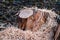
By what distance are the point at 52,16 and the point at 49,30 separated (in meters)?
0.55

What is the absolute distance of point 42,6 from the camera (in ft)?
27.0

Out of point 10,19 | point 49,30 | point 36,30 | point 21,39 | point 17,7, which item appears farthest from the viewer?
point 17,7

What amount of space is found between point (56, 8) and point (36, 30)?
331 centimetres

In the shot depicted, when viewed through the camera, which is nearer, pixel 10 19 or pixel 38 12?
pixel 38 12

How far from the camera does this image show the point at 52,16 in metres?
5.17

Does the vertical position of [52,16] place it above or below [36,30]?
above

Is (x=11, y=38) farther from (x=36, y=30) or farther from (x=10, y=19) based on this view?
(x=10, y=19)

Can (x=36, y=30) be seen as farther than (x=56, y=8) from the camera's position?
No

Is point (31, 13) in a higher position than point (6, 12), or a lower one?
higher

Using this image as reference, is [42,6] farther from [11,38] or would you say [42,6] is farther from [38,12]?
[11,38]

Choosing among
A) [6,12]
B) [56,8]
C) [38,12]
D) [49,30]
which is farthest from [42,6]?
[49,30]

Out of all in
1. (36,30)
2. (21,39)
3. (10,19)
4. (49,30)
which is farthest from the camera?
(10,19)

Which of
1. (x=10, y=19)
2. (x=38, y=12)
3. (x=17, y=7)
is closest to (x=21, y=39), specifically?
(x=38, y=12)

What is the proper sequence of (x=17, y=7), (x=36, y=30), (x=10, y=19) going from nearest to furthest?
(x=36, y=30)
(x=10, y=19)
(x=17, y=7)
